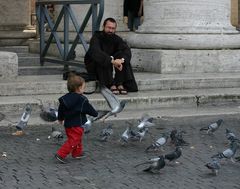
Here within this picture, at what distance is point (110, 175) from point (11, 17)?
579 inches

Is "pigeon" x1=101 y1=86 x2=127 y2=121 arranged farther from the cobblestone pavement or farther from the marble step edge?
the marble step edge

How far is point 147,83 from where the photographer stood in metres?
10.4

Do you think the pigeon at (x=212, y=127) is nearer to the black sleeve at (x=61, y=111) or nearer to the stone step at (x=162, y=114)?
the stone step at (x=162, y=114)

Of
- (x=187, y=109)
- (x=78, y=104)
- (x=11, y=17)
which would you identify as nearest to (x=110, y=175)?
(x=78, y=104)

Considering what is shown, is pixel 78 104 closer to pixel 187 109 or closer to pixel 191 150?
pixel 191 150

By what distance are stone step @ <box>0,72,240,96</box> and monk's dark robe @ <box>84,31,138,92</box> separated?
1.19 ft

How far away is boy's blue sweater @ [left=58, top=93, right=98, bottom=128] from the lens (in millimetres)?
6645

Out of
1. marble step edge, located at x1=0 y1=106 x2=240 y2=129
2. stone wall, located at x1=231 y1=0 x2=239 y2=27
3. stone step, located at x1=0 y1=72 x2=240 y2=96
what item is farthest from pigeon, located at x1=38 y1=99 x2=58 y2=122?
stone wall, located at x1=231 y1=0 x2=239 y2=27

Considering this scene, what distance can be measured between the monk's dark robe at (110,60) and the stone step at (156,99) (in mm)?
230

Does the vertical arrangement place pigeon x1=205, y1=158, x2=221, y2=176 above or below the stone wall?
above

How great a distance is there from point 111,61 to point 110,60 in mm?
30

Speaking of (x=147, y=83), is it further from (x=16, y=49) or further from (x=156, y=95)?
(x=16, y=49)

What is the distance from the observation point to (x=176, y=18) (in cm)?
1166

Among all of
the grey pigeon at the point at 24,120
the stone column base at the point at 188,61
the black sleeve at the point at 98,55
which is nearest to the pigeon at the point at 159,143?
the grey pigeon at the point at 24,120
